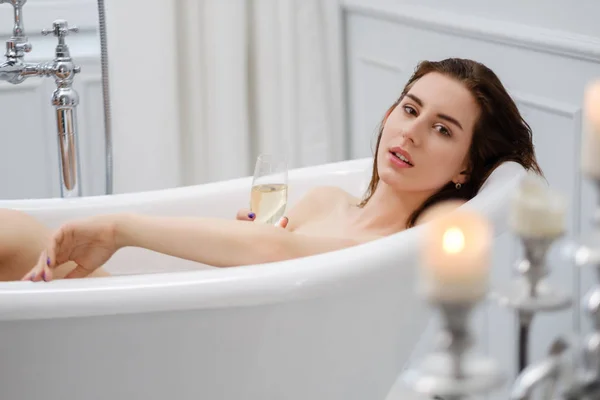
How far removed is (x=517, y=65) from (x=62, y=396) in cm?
140

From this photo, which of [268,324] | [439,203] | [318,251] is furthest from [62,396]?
[439,203]

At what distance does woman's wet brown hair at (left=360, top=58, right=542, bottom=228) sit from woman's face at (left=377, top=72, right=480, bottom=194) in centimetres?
2

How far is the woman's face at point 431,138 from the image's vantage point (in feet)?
6.50

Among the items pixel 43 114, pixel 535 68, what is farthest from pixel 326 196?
pixel 43 114

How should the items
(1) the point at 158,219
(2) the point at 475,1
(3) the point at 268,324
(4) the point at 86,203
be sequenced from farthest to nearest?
1. (2) the point at 475,1
2. (4) the point at 86,203
3. (1) the point at 158,219
4. (3) the point at 268,324

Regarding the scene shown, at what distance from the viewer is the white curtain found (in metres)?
3.21

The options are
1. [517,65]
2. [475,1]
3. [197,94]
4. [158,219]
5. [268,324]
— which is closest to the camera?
[268,324]

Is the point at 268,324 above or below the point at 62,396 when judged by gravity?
above

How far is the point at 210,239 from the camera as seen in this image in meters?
1.82

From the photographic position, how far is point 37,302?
1.55 m

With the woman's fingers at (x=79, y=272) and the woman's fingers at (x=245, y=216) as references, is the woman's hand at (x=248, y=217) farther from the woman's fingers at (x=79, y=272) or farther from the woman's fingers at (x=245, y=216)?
the woman's fingers at (x=79, y=272)

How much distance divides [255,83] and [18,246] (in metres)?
1.53

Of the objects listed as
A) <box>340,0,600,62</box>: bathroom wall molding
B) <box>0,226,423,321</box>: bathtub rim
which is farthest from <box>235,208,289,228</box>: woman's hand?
<box>340,0,600,62</box>: bathroom wall molding

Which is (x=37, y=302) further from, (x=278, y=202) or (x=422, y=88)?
(x=422, y=88)
